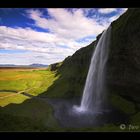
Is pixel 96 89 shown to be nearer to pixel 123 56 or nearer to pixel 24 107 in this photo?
pixel 123 56

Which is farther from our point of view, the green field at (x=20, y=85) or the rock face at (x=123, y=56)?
the rock face at (x=123, y=56)

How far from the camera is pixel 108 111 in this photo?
14.1m

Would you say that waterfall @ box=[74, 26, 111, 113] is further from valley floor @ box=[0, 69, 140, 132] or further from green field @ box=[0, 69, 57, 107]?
green field @ box=[0, 69, 57, 107]

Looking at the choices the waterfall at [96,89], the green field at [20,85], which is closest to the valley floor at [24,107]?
the green field at [20,85]

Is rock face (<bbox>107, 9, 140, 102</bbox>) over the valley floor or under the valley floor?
over

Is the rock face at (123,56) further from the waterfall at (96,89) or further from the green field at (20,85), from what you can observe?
the green field at (20,85)

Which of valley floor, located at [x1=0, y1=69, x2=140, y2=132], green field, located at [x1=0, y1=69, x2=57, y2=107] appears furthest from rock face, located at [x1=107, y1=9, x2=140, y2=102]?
green field, located at [x1=0, y1=69, x2=57, y2=107]

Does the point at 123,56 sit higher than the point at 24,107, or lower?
higher

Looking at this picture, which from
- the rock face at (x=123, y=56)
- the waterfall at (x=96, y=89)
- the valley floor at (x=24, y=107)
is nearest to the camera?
the valley floor at (x=24, y=107)

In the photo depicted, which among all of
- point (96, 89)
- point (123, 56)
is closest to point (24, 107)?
point (96, 89)

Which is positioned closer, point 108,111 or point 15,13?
point 15,13
